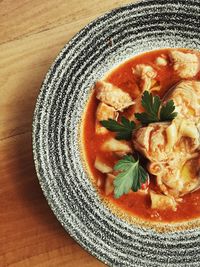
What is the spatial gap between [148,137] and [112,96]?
28 cm

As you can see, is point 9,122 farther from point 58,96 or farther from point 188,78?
point 188,78

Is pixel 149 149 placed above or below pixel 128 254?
above

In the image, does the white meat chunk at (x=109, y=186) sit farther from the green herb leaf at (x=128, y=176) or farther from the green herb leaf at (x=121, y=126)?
the green herb leaf at (x=121, y=126)

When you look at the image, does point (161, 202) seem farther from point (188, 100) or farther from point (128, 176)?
point (188, 100)

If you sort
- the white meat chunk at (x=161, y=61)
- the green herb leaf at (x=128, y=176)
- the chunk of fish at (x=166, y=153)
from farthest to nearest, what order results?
1. the white meat chunk at (x=161, y=61)
2. the chunk of fish at (x=166, y=153)
3. the green herb leaf at (x=128, y=176)

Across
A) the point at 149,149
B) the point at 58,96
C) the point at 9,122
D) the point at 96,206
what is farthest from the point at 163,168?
the point at 9,122

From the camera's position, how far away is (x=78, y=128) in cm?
285

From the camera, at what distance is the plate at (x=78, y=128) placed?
269 centimetres

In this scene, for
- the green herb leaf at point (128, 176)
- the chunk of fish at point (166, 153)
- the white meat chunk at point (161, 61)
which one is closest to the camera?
the green herb leaf at point (128, 176)

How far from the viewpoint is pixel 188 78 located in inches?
115

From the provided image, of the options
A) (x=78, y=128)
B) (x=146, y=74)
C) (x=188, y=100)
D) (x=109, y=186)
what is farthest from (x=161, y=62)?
(x=109, y=186)

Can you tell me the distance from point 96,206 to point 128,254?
28cm

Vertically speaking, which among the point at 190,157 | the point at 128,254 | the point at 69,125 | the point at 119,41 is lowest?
the point at 128,254

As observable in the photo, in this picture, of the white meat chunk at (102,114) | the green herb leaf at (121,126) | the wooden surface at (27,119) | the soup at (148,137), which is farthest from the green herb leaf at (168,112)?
the wooden surface at (27,119)
